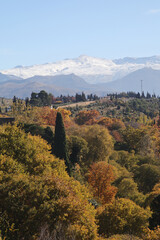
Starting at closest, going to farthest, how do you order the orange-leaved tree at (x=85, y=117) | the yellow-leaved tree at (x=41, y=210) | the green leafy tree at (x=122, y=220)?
1. the yellow-leaved tree at (x=41, y=210)
2. the green leafy tree at (x=122, y=220)
3. the orange-leaved tree at (x=85, y=117)

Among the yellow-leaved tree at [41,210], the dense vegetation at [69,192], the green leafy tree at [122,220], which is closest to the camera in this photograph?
the yellow-leaved tree at [41,210]

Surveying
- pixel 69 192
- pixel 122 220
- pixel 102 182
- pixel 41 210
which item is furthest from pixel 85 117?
pixel 41 210

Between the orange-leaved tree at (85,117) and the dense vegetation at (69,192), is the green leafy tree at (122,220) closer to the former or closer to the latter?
the dense vegetation at (69,192)

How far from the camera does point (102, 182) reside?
1997 inches

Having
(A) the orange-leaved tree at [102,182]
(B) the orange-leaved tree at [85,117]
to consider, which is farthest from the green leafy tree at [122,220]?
(B) the orange-leaved tree at [85,117]

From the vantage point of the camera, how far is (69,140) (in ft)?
194

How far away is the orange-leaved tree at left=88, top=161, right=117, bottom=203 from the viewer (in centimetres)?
4872

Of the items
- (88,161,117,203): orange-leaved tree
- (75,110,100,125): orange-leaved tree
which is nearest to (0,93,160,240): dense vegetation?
(88,161,117,203): orange-leaved tree

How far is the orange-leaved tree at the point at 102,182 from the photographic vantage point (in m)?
48.7

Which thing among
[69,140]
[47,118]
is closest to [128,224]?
[69,140]

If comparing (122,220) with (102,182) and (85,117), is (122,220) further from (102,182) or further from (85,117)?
(85,117)

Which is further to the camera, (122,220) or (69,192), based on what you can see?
(122,220)

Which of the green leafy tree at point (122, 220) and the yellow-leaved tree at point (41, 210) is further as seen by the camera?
the green leafy tree at point (122, 220)

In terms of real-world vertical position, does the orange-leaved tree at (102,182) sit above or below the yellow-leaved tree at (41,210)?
below
